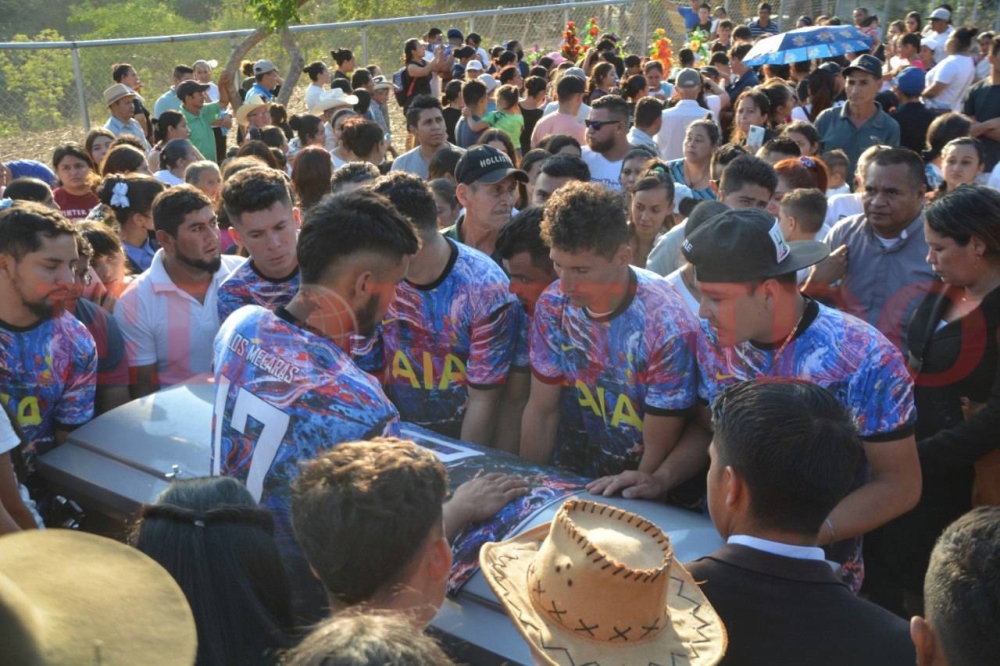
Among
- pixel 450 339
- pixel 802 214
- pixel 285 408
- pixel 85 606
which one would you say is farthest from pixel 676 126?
pixel 85 606

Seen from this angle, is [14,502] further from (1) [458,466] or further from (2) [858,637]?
(2) [858,637]

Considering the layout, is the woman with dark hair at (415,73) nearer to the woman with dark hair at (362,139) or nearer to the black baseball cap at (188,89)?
the black baseball cap at (188,89)

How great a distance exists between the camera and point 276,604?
6.38ft

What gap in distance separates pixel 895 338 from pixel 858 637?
2.80 m

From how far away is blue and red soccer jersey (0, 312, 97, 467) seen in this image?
3578mm

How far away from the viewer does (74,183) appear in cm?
712

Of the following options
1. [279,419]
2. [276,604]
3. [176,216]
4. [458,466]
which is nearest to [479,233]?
[176,216]

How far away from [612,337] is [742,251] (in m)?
0.60

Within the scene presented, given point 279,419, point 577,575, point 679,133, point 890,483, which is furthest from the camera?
point 679,133

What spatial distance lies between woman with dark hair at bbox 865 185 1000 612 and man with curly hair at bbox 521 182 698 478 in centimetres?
100

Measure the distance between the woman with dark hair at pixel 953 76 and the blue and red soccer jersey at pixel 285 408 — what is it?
10305mm

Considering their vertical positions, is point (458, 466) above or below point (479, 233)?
below

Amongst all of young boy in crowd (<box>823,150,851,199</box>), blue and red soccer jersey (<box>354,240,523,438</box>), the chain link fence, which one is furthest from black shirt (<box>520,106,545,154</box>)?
blue and red soccer jersey (<box>354,240,523,438</box>)

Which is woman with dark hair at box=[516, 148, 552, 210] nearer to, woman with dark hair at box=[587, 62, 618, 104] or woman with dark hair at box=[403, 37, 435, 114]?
woman with dark hair at box=[587, 62, 618, 104]
